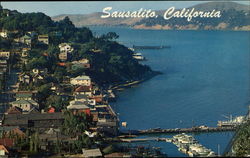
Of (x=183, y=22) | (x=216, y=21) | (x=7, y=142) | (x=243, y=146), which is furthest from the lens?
(x=216, y=21)

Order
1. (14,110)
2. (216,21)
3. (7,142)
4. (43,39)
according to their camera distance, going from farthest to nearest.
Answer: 1. (216,21)
2. (43,39)
3. (14,110)
4. (7,142)

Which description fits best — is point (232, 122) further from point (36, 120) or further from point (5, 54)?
point (5, 54)

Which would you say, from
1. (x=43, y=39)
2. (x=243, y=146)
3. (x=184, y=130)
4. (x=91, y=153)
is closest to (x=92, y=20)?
(x=43, y=39)

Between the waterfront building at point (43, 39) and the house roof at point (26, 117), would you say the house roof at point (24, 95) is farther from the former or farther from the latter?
the waterfront building at point (43, 39)

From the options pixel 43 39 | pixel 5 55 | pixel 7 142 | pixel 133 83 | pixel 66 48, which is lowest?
pixel 7 142

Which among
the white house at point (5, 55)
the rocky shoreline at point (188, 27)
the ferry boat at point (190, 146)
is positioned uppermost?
the rocky shoreline at point (188, 27)

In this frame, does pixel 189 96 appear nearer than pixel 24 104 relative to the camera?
No

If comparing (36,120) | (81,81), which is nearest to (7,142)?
(36,120)

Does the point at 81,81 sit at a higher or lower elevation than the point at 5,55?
lower

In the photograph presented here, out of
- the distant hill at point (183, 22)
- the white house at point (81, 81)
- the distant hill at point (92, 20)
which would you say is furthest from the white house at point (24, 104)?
the distant hill at point (183, 22)
